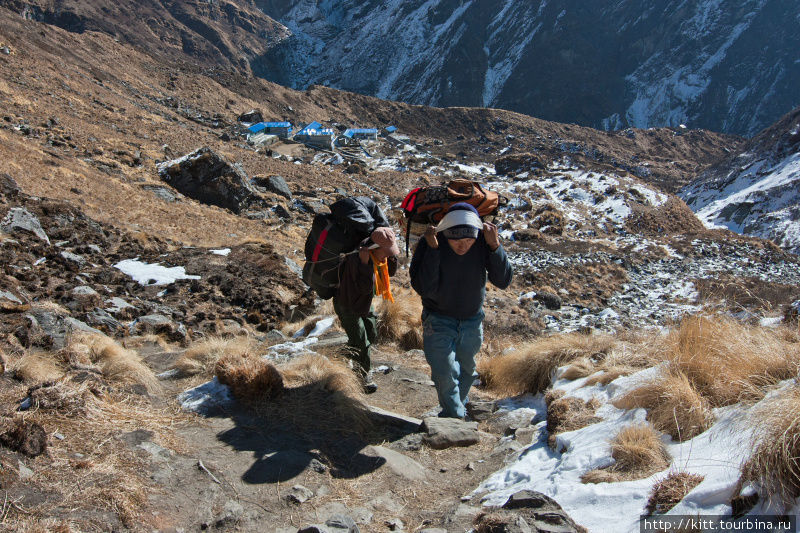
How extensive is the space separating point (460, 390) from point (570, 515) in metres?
1.91

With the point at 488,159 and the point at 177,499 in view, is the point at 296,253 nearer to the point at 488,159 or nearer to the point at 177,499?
the point at 177,499

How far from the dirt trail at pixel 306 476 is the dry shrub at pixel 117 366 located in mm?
201

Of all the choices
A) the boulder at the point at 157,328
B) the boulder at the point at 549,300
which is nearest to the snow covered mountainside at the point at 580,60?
the boulder at the point at 549,300

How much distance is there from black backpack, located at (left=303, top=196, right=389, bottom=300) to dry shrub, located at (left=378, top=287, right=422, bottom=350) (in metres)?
2.48

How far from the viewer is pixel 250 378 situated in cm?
390

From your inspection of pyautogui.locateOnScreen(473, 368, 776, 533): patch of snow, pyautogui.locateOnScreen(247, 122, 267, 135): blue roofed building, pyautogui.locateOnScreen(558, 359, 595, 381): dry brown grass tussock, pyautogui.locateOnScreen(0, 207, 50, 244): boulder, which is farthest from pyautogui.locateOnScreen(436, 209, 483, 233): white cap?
pyautogui.locateOnScreen(247, 122, 267, 135): blue roofed building

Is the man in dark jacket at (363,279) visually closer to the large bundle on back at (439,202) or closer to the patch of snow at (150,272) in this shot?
the large bundle on back at (439,202)

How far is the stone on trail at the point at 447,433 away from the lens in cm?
362

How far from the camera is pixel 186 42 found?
96312mm

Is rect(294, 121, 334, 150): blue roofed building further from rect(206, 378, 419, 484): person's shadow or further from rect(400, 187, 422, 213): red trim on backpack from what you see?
rect(206, 378, 419, 484): person's shadow

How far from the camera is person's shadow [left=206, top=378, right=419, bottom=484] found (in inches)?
122

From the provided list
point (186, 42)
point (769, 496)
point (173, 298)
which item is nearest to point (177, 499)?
point (769, 496)

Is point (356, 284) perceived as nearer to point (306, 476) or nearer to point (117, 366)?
point (306, 476)

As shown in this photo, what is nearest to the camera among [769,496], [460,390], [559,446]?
[769,496]
